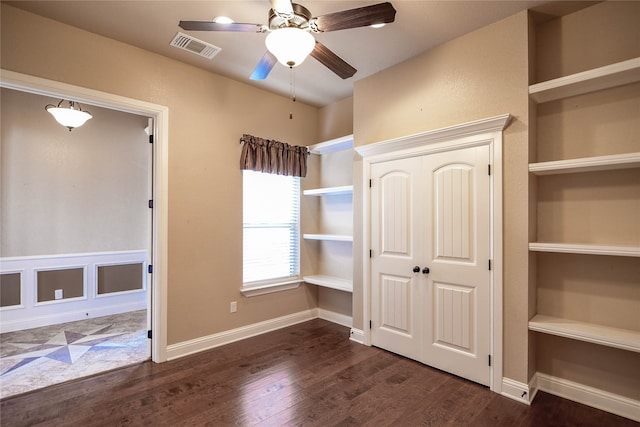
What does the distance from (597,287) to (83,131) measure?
6.31 meters

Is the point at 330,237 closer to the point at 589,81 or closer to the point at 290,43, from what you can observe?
the point at 290,43

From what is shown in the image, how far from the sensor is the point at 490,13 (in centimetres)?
253

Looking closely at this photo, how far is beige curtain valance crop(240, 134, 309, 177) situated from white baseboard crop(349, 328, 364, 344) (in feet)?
7.13

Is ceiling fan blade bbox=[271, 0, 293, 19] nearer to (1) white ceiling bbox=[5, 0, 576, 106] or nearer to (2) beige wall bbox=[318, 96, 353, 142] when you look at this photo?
(1) white ceiling bbox=[5, 0, 576, 106]

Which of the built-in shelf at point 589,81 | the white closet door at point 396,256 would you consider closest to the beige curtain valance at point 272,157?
the white closet door at point 396,256

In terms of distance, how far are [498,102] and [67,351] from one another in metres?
5.01

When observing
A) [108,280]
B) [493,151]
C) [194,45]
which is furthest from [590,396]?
[108,280]

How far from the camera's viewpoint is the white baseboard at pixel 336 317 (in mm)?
4234

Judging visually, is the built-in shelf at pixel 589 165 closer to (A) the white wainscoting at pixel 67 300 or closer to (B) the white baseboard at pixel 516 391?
(B) the white baseboard at pixel 516 391

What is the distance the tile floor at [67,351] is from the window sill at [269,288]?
1.15m

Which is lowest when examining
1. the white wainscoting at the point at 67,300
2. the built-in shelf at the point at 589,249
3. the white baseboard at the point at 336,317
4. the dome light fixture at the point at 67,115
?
the white baseboard at the point at 336,317

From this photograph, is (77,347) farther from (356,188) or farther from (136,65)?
(356,188)

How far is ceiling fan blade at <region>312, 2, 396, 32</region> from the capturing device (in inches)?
73.0

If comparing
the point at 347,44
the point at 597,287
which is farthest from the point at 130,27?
the point at 597,287
